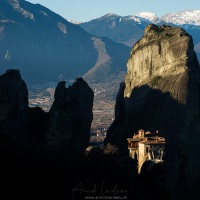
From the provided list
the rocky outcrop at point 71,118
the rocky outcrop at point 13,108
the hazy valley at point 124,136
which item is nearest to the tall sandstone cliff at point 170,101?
the hazy valley at point 124,136

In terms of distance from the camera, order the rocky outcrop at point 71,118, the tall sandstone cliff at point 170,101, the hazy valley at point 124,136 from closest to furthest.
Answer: the hazy valley at point 124,136 < the rocky outcrop at point 71,118 < the tall sandstone cliff at point 170,101

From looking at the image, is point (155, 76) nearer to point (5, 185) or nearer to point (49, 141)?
point (49, 141)

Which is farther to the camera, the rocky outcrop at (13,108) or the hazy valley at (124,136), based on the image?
the rocky outcrop at (13,108)

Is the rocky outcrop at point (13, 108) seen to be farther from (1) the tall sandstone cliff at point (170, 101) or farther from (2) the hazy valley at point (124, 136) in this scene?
(1) the tall sandstone cliff at point (170, 101)

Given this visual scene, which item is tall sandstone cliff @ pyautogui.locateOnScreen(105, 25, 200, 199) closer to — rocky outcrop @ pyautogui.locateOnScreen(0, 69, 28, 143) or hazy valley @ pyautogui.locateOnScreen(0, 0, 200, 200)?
hazy valley @ pyautogui.locateOnScreen(0, 0, 200, 200)

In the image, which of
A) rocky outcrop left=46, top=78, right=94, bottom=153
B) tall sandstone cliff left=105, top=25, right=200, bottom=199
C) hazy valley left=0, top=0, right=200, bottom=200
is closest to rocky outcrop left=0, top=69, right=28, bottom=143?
hazy valley left=0, top=0, right=200, bottom=200

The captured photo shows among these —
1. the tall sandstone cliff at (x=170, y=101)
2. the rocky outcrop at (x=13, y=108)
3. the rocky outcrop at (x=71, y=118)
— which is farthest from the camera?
the tall sandstone cliff at (x=170, y=101)

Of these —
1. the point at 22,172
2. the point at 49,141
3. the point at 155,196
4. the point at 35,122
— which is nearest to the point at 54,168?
the point at 22,172

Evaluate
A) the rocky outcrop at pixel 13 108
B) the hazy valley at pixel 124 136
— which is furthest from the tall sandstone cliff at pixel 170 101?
the rocky outcrop at pixel 13 108
